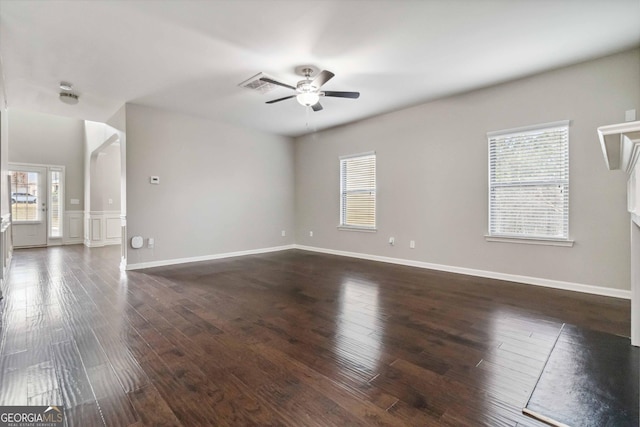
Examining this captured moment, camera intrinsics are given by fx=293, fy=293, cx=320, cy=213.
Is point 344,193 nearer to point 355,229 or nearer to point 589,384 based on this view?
point 355,229

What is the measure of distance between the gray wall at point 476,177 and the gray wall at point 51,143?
6.65 metres

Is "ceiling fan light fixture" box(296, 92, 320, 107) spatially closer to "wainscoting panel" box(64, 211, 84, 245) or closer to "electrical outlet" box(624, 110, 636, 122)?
"electrical outlet" box(624, 110, 636, 122)

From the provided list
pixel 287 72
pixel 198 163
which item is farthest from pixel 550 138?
pixel 198 163

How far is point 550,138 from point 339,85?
278cm

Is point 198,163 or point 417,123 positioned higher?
point 417,123

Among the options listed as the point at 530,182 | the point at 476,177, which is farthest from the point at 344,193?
the point at 530,182

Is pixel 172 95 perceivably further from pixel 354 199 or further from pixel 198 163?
pixel 354 199

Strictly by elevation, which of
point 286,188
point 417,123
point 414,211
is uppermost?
point 417,123

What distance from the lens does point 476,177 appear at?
427 centimetres

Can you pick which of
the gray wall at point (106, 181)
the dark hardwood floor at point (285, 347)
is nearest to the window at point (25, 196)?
the gray wall at point (106, 181)

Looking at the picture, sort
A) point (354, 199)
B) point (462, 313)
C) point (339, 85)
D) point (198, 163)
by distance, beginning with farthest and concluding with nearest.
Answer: point (354, 199)
point (198, 163)
point (339, 85)
point (462, 313)

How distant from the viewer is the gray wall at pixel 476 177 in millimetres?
3297

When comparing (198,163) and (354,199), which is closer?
(198,163)

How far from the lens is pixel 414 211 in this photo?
16.3 ft
